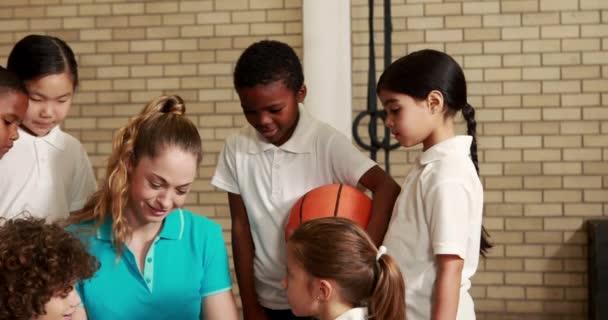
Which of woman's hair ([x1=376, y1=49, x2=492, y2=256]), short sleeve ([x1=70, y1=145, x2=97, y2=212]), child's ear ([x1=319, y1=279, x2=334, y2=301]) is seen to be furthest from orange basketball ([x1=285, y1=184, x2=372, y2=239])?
short sleeve ([x1=70, y1=145, x2=97, y2=212])

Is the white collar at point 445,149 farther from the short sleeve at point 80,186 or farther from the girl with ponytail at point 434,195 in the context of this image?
the short sleeve at point 80,186

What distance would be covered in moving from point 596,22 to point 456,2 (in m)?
0.83

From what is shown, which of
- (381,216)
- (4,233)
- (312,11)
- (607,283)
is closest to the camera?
(4,233)

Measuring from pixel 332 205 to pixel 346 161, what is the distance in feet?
0.76

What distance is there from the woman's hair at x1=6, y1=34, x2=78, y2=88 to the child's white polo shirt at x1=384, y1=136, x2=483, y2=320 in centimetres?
126

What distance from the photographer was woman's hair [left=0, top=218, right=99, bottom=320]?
6.57 feet

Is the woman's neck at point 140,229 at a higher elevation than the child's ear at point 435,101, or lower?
lower

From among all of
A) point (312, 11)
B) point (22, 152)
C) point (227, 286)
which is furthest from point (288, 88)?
point (312, 11)

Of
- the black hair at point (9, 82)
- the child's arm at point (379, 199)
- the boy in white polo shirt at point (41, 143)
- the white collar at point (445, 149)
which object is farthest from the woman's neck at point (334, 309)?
the black hair at point (9, 82)

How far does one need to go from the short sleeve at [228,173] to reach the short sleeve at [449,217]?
790 mm

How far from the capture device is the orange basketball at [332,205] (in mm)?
2721

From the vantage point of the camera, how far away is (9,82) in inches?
106

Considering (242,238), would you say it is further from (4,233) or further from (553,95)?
(553,95)

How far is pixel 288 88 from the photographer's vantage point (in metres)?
2.88
